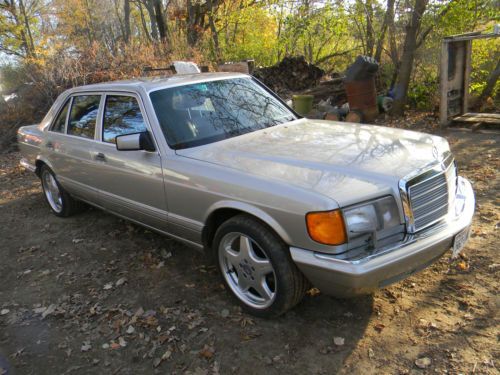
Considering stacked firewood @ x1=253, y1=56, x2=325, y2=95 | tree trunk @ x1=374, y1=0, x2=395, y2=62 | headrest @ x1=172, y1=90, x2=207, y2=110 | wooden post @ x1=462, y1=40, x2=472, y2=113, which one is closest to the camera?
headrest @ x1=172, y1=90, x2=207, y2=110

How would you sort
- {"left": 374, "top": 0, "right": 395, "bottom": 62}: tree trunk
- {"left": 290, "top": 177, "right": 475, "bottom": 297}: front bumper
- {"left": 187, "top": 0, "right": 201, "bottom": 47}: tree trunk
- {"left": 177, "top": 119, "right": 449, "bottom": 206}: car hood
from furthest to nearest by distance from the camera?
{"left": 187, "top": 0, "right": 201, "bottom": 47}: tree trunk
{"left": 374, "top": 0, "right": 395, "bottom": 62}: tree trunk
{"left": 177, "top": 119, "right": 449, "bottom": 206}: car hood
{"left": 290, "top": 177, "right": 475, "bottom": 297}: front bumper

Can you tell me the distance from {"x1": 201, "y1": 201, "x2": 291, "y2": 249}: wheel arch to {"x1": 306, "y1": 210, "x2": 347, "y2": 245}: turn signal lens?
0.21 m

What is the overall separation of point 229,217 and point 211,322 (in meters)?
0.79

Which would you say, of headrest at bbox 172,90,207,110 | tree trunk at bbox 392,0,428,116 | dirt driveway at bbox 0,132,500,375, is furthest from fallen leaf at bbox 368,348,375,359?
tree trunk at bbox 392,0,428,116

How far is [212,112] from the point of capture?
393 centimetres

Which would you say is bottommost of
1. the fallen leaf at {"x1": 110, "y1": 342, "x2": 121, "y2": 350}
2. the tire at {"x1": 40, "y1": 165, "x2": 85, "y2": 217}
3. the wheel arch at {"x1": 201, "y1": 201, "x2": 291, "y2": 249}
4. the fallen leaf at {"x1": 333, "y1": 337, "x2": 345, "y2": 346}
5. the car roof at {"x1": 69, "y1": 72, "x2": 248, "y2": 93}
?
the fallen leaf at {"x1": 110, "y1": 342, "x2": 121, "y2": 350}

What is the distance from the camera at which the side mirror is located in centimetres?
356

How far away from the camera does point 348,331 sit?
3.01 m

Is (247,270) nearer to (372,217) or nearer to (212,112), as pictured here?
(372,217)

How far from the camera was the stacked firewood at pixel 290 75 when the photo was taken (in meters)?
13.1

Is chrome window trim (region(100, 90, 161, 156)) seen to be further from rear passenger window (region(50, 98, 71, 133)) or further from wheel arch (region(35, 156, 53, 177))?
wheel arch (region(35, 156, 53, 177))

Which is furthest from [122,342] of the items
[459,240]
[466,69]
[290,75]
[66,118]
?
[290,75]

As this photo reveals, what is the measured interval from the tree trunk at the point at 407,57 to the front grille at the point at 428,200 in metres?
6.34

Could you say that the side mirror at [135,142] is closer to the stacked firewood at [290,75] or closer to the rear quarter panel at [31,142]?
the rear quarter panel at [31,142]
